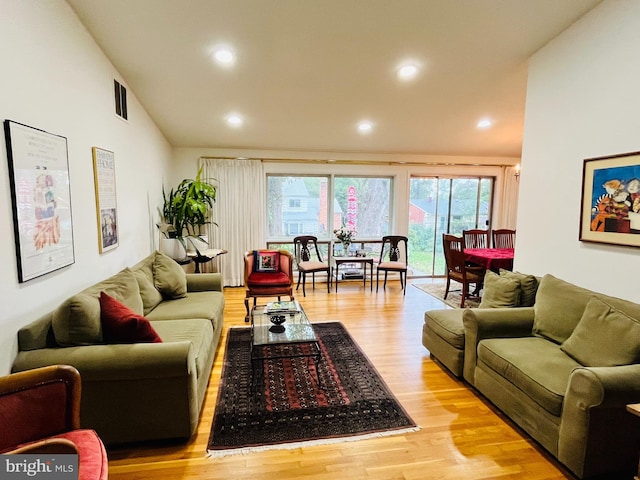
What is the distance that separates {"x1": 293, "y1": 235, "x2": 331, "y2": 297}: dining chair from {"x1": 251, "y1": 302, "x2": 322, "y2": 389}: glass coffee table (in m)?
1.97

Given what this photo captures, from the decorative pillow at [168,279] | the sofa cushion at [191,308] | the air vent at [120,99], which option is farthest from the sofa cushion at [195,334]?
the air vent at [120,99]

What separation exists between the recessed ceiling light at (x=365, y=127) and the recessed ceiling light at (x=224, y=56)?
2.12m

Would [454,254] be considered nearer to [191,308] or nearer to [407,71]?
[407,71]

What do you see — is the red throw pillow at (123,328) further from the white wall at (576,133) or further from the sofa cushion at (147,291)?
the white wall at (576,133)

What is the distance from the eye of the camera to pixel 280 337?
278 cm

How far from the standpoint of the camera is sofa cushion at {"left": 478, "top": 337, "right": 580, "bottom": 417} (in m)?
1.94

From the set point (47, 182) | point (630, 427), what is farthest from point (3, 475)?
point (630, 427)

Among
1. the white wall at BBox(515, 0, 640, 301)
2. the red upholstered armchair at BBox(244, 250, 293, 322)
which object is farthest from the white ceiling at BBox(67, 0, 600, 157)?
the red upholstered armchair at BBox(244, 250, 293, 322)

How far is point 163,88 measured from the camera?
369cm

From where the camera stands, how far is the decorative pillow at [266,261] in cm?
446

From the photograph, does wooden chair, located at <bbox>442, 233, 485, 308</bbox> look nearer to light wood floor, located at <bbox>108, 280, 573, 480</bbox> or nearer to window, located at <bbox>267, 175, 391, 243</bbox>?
window, located at <bbox>267, 175, 391, 243</bbox>

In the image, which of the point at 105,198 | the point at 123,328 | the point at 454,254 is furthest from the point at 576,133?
the point at 105,198

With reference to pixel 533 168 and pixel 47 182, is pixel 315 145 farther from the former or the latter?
Answer: pixel 47 182

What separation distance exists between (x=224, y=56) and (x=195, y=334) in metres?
2.43
